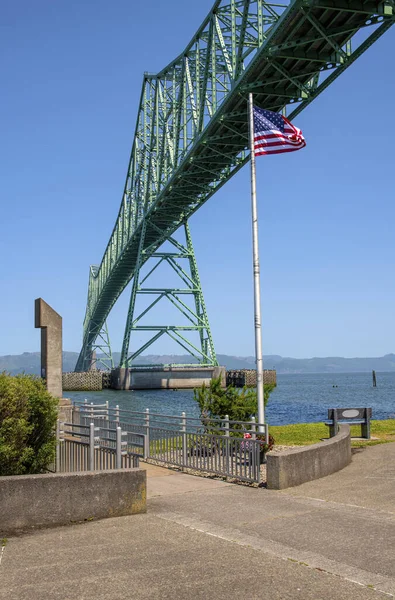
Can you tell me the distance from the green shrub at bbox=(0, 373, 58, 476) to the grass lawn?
8597mm

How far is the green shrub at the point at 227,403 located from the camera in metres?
15.4

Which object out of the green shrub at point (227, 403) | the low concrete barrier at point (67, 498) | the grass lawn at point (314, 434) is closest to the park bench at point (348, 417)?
the grass lawn at point (314, 434)

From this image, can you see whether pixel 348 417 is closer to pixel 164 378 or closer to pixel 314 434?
pixel 314 434

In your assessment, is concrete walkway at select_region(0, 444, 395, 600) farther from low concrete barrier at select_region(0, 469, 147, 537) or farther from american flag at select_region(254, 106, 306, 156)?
american flag at select_region(254, 106, 306, 156)

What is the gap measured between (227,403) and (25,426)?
699cm

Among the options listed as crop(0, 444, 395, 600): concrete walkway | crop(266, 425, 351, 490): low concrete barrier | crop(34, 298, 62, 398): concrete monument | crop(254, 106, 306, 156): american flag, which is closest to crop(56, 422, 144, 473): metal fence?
crop(0, 444, 395, 600): concrete walkway

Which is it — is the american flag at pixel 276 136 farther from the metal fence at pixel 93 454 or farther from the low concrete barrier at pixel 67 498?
the low concrete barrier at pixel 67 498

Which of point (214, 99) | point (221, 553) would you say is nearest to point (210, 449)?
point (221, 553)

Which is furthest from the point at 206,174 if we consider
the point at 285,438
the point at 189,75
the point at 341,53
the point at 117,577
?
the point at 117,577

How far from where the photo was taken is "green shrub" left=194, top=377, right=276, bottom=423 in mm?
15414

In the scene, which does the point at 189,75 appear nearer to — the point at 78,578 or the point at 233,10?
the point at 233,10

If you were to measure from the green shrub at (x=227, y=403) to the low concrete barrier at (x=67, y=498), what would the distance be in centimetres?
704

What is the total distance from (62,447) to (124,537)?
5.17m

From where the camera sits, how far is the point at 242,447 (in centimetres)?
1198
